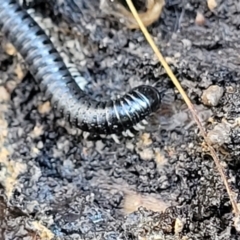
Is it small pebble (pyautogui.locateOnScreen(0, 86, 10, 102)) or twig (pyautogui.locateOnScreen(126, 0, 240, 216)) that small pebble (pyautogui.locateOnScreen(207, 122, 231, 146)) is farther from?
small pebble (pyautogui.locateOnScreen(0, 86, 10, 102))

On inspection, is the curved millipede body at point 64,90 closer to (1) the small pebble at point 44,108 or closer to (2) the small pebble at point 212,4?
(1) the small pebble at point 44,108

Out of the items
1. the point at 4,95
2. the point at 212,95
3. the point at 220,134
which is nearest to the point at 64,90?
the point at 4,95

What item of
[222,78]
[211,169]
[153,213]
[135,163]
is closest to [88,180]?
[135,163]

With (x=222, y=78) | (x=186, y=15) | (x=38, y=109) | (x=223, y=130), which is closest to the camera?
(x=223, y=130)

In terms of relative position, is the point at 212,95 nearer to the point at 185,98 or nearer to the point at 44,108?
the point at 185,98

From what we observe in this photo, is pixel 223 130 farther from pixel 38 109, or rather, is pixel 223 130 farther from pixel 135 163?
pixel 38 109

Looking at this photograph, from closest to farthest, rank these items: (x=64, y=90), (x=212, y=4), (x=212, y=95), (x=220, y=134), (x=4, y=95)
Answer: (x=220, y=134) < (x=212, y=95) < (x=212, y=4) < (x=64, y=90) < (x=4, y=95)

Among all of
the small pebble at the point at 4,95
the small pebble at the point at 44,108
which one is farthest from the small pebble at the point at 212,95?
the small pebble at the point at 4,95
